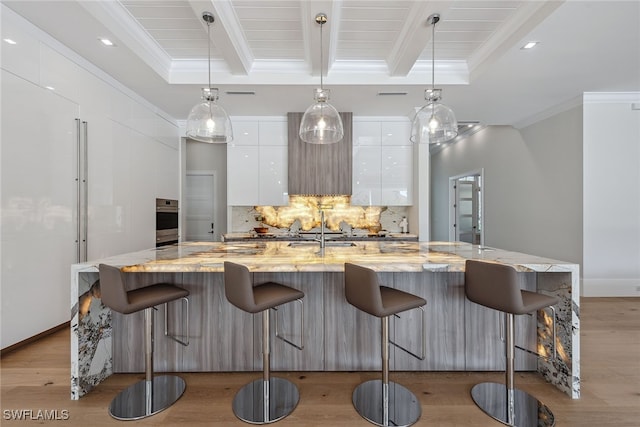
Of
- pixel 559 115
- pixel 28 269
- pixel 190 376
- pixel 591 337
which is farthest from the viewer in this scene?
pixel 559 115

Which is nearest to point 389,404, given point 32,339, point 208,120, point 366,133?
point 208,120

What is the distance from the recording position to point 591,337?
287 centimetres

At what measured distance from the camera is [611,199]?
4098 mm

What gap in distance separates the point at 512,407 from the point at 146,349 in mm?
2238

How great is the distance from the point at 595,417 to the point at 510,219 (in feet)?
14.3

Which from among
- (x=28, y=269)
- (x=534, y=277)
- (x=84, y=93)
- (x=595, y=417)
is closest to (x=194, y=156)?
(x=84, y=93)

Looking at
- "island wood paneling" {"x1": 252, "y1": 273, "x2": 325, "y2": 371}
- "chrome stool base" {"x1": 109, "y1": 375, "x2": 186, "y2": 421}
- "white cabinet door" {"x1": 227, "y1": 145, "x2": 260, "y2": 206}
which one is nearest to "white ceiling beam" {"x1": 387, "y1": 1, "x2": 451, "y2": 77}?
"island wood paneling" {"x1": 252, "y1": 273, "x2": 325, "y2": 371}

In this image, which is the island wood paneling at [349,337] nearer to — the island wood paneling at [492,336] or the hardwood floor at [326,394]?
the hardwood floor at [326,394]

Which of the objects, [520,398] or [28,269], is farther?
[28,269]

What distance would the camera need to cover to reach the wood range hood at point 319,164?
4.55m

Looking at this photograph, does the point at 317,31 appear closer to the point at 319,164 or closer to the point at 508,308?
the point at 319,164

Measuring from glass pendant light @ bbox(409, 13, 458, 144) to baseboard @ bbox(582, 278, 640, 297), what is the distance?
3.31 meters

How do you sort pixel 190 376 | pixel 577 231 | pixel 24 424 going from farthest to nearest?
pixel 577 231
pixel 190 376
pixel 24 424

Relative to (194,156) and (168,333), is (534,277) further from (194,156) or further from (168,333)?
(194,156)
